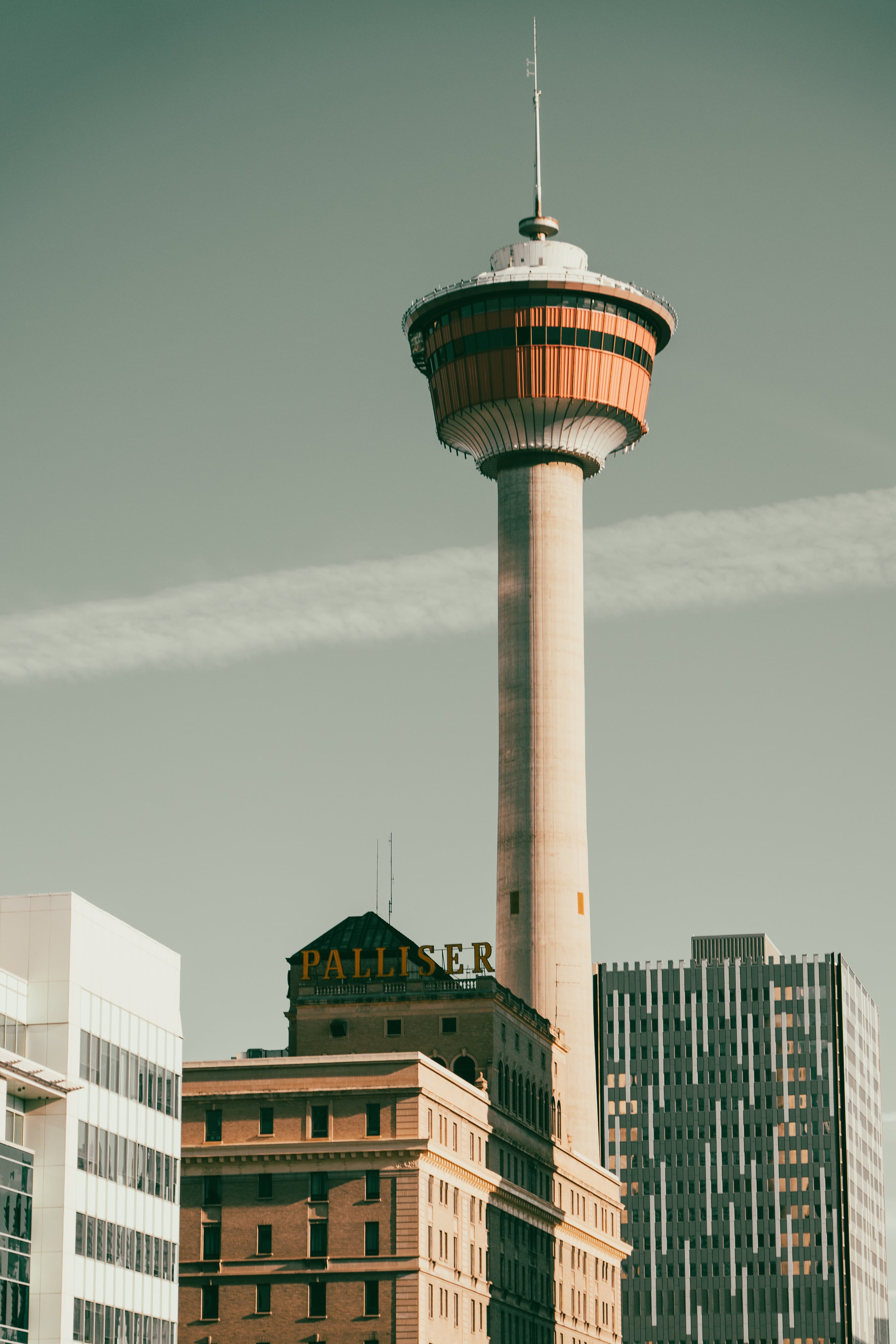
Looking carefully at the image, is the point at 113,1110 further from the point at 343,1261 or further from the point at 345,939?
the point at 345,939

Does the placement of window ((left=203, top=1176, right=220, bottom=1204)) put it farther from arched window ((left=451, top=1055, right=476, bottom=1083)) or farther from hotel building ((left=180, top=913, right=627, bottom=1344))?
arched window ((left=451, top=1055, right=476, bottom=1083))

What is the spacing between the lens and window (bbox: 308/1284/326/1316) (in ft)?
474

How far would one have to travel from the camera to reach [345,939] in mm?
175250

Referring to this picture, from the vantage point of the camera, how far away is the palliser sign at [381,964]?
16900 centimetres

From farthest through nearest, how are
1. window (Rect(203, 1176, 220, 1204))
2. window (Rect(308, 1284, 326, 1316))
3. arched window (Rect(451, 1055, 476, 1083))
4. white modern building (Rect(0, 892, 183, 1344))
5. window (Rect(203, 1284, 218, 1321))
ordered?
1. arched window (Rect(451, 1055, 476, 1083))
2. window (Rect(203, 1176, 220, 1204))
3. window (Rect(203, 1284, 218, 1321))
4. window (Rect(308, 1284, 326, 1316))
5. white modern building (Rect(0, 892, 183, 1344))

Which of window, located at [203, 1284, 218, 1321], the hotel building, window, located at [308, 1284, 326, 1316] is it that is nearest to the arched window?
the hotel building

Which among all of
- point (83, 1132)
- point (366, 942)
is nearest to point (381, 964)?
point (366, 942)

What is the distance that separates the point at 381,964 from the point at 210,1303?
31.8 metres

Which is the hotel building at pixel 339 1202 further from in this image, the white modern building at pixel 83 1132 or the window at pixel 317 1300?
the white modern building at pixel 83 1132

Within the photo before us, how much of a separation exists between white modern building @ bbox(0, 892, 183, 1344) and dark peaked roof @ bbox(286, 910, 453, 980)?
5046 centimetres

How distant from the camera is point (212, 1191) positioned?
147 meters

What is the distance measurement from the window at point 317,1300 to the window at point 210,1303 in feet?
19.2

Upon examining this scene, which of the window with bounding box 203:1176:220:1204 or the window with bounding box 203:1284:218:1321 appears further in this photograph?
the window with bounding box 203:1176:220:1204

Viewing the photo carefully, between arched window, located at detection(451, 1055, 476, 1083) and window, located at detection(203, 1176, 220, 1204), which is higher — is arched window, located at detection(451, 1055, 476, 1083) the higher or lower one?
the higher one
